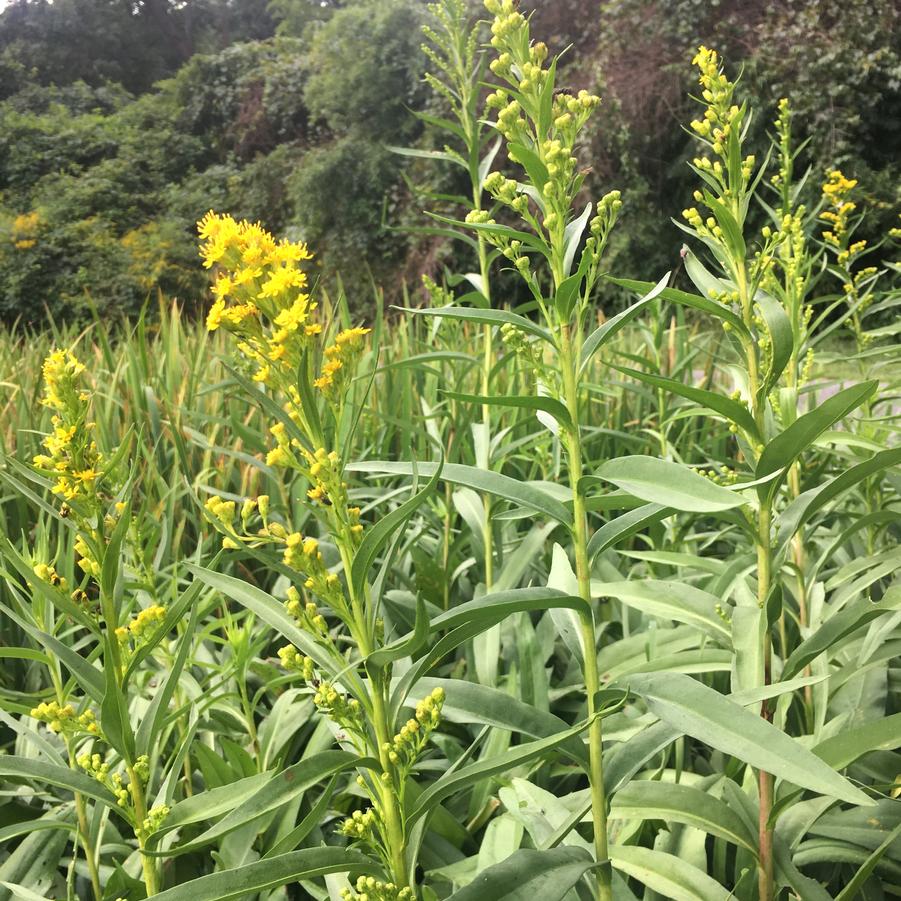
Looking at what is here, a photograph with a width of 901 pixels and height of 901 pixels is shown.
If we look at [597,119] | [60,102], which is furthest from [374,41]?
[60,102]

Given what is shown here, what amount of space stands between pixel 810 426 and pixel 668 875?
0.55 metres

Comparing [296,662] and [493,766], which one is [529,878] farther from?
[296,662]

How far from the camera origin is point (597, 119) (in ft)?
38.0

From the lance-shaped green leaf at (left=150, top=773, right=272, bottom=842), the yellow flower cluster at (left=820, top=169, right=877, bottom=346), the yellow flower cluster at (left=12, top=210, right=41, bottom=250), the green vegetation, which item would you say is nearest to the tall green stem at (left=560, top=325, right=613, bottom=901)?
the green vegetation

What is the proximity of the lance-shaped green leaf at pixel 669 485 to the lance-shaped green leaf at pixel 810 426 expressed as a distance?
0.10 metres

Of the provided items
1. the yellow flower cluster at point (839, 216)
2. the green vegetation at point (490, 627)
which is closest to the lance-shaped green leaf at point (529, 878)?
the green vegetation at point (490, 627)

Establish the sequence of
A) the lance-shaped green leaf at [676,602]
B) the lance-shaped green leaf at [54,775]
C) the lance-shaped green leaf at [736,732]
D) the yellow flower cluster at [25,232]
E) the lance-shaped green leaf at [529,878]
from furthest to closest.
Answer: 1. the yellow flower cluster at [25,232]
2. the lance-shaped green leaf at [676,602]
3. the lance-shaped green leaf at [54,775]
4. the lance-shaped green leaf at [529,878]
5. the lance-shaped green leaf at [736,732]

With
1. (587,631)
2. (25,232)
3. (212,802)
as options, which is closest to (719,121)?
(587,631)

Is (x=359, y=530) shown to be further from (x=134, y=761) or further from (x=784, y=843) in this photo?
(x=784, y=843)

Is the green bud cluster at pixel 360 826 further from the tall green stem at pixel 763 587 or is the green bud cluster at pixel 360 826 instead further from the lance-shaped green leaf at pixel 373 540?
the tall green stem at pixel 763 587

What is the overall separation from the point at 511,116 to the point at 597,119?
12.0 m

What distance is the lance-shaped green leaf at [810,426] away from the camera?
702 mm

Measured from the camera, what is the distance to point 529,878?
0.68m

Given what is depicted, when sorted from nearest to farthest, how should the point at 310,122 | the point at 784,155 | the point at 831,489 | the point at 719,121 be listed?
the point at 831,489 → the point at 719,121 → the point at 784,155 → the point at 310,122
